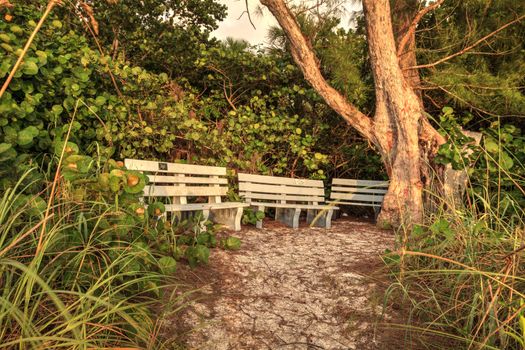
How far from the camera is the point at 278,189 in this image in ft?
20.4

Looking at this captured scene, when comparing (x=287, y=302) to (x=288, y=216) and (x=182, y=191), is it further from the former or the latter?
(x=288, y=216)

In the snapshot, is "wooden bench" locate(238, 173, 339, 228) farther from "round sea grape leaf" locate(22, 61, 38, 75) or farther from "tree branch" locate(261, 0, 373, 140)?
"round sea grape leaf" locate(22, 61, 38, 75)

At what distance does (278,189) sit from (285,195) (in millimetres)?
186

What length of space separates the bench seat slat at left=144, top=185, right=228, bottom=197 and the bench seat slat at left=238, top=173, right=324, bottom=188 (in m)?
0.44

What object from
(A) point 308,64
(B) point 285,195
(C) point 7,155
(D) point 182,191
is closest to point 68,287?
(C) point 7,155

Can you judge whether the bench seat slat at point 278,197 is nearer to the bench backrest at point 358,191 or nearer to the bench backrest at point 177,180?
the bench backrest at point 177,180

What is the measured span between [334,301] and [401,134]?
3.40 m

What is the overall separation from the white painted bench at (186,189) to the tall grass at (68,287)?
1522mm

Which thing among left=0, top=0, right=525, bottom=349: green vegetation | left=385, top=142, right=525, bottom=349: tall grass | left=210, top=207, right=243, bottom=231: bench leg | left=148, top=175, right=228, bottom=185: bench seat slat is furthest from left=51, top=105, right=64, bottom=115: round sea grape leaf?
left=385, top=142, right=525, bottom=349: tall grass

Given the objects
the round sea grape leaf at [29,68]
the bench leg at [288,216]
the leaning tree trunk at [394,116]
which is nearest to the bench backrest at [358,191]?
the bench leg at [288,216]

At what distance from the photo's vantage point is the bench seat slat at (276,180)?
5893 mm

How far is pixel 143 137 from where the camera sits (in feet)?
17.4

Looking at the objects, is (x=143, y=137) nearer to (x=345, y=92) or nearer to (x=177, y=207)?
(x=177, y=207)

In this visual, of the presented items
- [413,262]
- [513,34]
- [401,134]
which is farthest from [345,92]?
[413,262]
